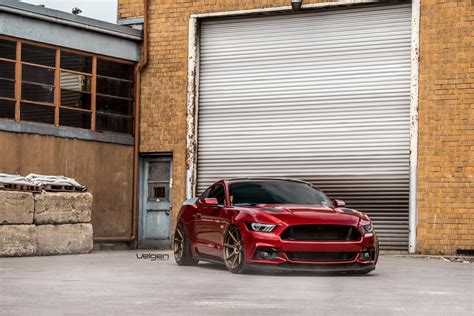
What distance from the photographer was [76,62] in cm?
2595

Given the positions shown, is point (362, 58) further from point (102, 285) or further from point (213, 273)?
point (102, 285)

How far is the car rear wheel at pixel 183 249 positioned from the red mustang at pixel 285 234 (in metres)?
0.81

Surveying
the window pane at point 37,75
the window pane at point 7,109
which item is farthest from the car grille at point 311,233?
the window pane at point 37,75

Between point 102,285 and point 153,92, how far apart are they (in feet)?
49.2

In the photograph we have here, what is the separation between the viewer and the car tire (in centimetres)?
1491

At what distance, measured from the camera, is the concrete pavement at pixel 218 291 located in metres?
9.93

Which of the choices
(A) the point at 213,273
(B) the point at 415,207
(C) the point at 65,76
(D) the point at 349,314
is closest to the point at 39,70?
(C) the point at 65,76

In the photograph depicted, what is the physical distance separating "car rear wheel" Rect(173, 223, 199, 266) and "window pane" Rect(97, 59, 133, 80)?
1014 cm

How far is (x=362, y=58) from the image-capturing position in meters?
24.8

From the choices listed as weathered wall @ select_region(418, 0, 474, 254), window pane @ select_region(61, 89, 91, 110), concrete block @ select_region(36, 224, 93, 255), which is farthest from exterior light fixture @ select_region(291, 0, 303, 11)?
concrete block @ select_region(36, 224, 93, 255)

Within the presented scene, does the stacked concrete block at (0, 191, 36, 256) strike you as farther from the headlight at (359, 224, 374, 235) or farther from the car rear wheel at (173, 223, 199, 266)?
the headlight at (359, 224, 374, 235)

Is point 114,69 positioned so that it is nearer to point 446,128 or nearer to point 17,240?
point 17,240

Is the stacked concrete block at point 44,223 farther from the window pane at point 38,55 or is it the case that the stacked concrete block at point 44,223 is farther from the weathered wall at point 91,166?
the window pane at point 38,55

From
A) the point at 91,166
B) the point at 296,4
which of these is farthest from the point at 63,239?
the point at 296,4
